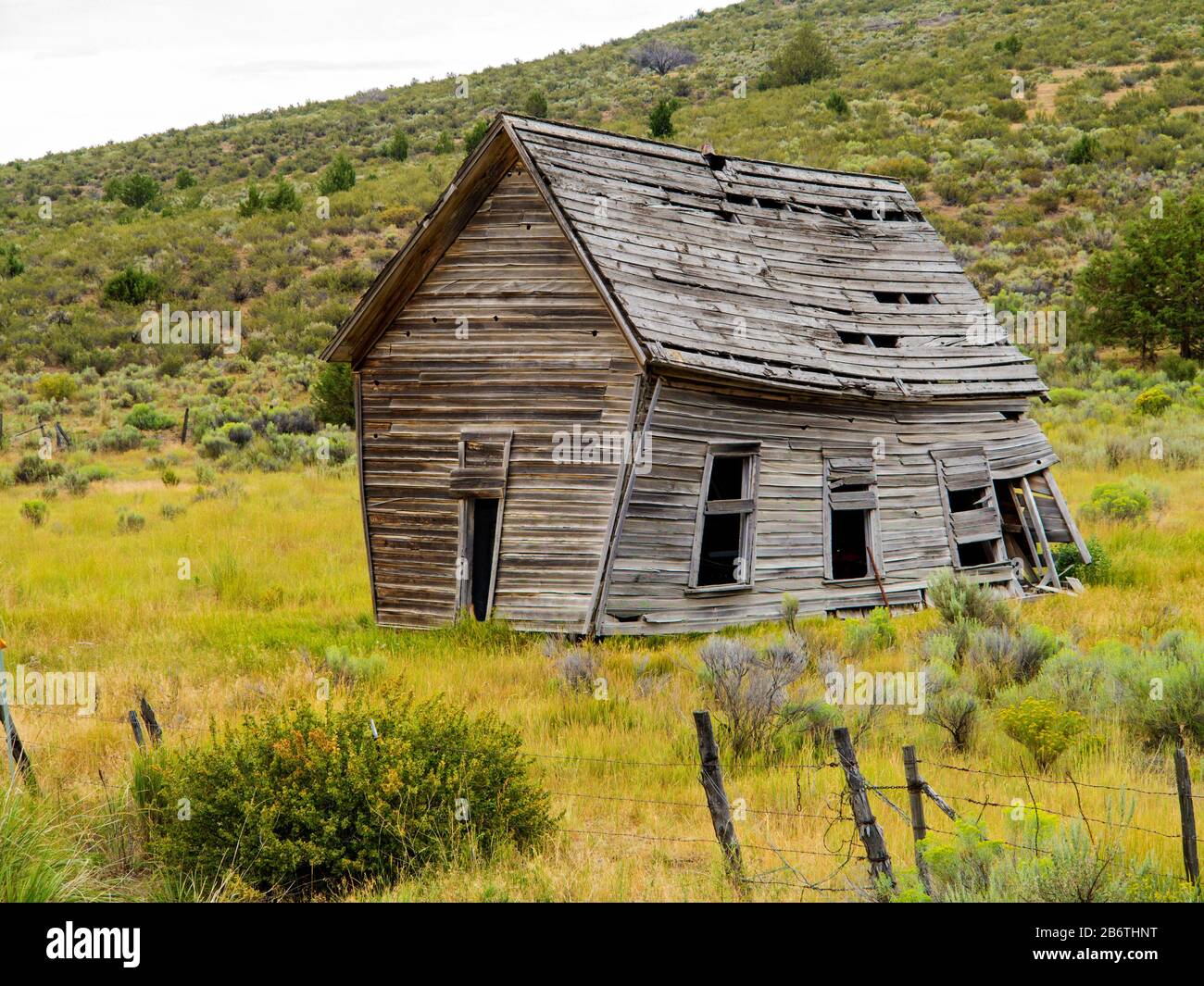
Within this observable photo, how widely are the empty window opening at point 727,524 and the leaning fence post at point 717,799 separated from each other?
21.6ft

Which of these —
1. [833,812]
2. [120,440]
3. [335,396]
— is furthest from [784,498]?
[120,440]

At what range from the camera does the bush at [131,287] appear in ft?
139

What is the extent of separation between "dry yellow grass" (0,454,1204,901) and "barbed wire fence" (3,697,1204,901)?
1.4 inches

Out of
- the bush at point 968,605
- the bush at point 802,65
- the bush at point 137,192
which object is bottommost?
the bush at point 968,605

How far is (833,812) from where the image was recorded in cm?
752

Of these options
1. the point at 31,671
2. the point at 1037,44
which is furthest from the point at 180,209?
the point at 31,671

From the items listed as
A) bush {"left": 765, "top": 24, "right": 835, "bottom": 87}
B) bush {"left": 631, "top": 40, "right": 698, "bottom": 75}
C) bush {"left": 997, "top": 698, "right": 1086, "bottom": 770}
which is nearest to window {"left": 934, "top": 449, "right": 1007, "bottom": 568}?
bush {"left": 997, "top": 698, "right": 1086, "bottom": 770}

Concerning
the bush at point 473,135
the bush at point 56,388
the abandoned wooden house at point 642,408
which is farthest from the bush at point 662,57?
the abandoned wooden house at point 642,408

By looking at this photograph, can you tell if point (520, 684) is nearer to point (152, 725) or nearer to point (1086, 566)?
point (152, 725)

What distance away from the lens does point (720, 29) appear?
84.6 m

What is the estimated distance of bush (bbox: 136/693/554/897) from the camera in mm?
6297

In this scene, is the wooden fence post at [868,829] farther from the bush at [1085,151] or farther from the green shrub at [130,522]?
the bush at [1085,151]

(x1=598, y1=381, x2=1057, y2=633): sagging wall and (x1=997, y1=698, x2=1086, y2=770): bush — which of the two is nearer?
(x1=997, y1=698, x2=1086, y2=770): bush

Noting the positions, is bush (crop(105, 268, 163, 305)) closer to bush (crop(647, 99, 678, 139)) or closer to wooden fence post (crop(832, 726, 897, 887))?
bush (crop(647, 99, 678, 139))
